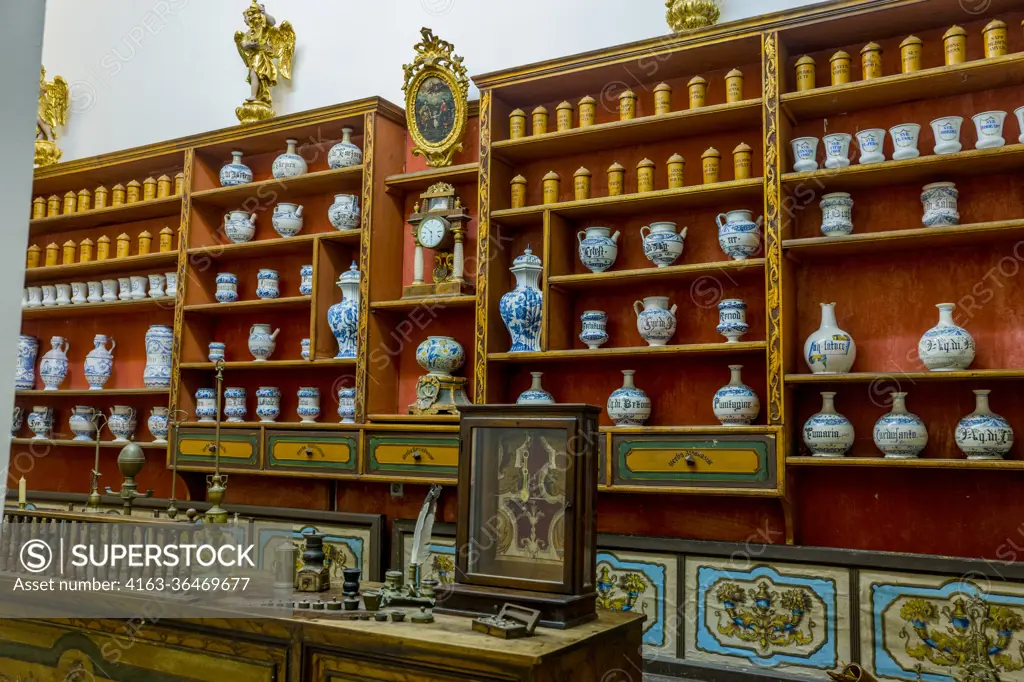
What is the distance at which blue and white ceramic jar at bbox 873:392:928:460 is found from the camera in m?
3.07

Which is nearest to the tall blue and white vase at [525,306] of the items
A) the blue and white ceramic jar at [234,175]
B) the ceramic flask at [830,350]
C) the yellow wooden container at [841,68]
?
the ceramic flask at [830,350]

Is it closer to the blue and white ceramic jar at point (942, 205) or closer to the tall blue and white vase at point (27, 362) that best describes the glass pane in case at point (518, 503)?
the blue and white ceramic jar at point (942, 205)

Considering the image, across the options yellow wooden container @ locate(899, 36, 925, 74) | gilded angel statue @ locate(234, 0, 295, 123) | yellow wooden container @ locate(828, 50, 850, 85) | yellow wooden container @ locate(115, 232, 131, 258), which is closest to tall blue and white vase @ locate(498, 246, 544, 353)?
yellow wooden container @ locate(828, 50, 850, 85)

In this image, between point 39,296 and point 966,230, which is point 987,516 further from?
point 39,296

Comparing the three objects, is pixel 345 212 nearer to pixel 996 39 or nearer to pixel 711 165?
pixel 711 165

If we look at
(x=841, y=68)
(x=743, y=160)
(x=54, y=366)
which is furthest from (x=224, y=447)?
(x=841, y=68)

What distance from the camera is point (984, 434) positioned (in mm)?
2934

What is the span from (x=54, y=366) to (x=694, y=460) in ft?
14.1

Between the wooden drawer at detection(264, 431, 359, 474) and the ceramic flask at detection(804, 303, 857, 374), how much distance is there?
6.84 feet

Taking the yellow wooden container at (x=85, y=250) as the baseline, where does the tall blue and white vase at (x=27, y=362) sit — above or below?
below

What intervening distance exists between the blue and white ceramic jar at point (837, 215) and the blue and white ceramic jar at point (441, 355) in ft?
5.68

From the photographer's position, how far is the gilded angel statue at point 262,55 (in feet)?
16.3

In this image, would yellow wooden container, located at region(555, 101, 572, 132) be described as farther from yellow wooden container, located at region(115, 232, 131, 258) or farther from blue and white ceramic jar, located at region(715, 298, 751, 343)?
yellow wooden container, located at region(115, 232, 131, 258)

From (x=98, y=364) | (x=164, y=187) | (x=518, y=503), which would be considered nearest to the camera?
(x=518, y=503)
